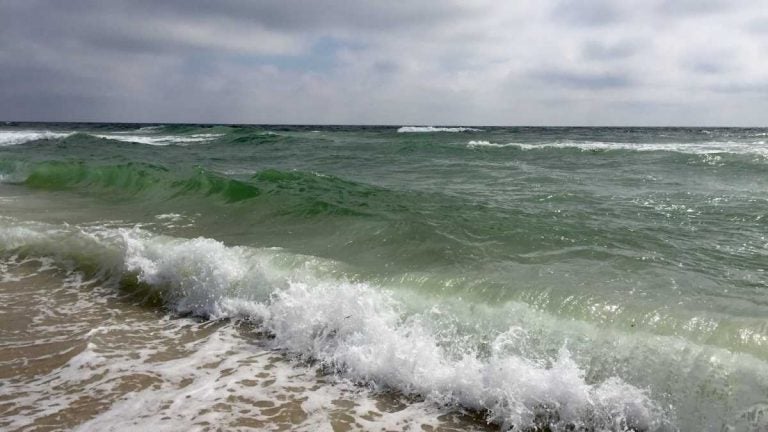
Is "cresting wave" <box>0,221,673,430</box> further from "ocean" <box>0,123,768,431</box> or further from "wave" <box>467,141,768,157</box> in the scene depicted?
"wave" <box>467,141,768,157</box>

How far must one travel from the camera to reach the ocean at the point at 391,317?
12.2ft

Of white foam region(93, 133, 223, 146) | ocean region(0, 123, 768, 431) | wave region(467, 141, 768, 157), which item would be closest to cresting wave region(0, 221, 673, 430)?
ocean region(0, 123, 768, 431)

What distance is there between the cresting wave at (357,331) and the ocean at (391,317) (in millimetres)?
20

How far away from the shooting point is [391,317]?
4855mm

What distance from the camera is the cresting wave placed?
371 cm

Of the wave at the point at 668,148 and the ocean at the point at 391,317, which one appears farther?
the wave at the point at 668,148

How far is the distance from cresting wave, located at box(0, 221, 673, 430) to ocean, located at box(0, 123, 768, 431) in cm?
2

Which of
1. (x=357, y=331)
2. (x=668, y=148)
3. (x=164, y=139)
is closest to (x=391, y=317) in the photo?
(x=357, y=331)

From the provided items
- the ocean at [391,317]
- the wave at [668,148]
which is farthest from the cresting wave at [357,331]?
the wave at [668,148]

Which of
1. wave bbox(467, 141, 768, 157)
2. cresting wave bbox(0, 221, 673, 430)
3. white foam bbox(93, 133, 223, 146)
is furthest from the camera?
white foam bbox(93, 133, 223, 146)

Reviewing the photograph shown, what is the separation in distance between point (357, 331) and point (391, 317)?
A: 1.11ft

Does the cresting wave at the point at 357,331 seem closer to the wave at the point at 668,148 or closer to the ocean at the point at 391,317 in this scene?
the ocean at the point at 391,317

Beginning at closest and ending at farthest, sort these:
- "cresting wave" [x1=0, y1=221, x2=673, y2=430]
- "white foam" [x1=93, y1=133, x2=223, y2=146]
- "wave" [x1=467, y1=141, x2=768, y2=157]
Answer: "cresting wave" [x1=0, y1=221, x2=673, y2=430]
"wave" [x1=467, y1=141, x2=768, y2=157]
"white foam" [x1=93, y1=133, x2=223, y2=146]

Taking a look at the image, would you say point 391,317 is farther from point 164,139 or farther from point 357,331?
point 164,139
